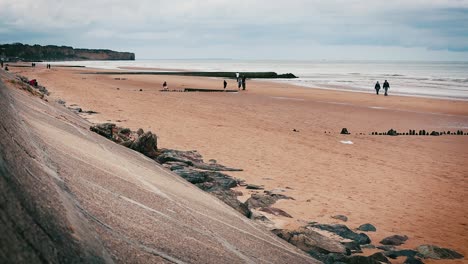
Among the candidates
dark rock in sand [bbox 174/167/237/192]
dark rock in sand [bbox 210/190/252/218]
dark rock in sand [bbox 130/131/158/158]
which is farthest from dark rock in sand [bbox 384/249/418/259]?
dark rock in sand [bbox 130/131/158/158]

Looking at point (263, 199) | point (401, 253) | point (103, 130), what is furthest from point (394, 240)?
point (103, 130)

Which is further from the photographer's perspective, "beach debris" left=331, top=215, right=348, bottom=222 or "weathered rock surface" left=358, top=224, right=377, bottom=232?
"beach debris" left=331, top=215, right=348, bottom=222

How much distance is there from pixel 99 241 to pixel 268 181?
7.70 metres

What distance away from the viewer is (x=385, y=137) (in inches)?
734

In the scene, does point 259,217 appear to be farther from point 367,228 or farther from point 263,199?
point 367,228

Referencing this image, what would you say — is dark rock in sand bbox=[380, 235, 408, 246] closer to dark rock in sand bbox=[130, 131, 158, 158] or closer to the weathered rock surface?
the weathered rock surface

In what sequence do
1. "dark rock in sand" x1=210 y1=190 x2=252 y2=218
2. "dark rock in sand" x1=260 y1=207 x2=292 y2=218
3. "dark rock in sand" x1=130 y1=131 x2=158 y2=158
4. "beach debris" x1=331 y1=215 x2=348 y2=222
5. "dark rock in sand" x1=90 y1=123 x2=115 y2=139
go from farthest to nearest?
"dark rock in sand" x1=130 y1=131 x2=158 y2=158 → "dark rock in sand" x1=90 y1=123 x2=115 y2=139 → "beach debris" x1=331 y1=215 x2=348 y2=222 → "dark rock in sand" x1=260 y1=207 x2=292 y2=218 → "dark rock in sand" x1=210 y1=190 x2=252 y2=218

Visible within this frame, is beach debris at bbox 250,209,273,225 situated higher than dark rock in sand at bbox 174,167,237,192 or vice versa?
dark rock in sand at bbox 174,167,237,192

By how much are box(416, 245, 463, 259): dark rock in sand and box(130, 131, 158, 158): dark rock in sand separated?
595 cm

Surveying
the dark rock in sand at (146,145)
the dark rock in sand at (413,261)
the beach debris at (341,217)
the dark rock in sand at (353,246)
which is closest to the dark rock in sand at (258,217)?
the dark rock in sand at (353,246)

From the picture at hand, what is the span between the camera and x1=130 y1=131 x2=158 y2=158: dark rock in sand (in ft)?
31.2

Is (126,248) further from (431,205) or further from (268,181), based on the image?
(431,205)

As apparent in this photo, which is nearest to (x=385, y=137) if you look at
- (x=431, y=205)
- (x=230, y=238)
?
(x=431, y=205)

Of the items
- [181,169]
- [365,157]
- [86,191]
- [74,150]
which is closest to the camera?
[86,191]
